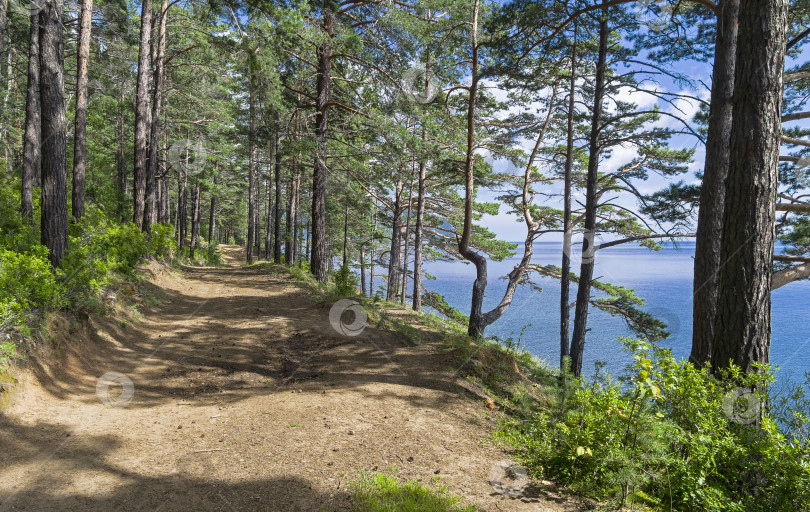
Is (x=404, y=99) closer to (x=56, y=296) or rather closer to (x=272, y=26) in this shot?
(x=272, y=26)

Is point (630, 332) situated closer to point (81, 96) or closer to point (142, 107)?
point (142, 107)

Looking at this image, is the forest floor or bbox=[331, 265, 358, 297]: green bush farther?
bbox=[331, 265, 358, 297]: green bush

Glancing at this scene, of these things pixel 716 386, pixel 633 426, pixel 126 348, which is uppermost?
pixel 716 386

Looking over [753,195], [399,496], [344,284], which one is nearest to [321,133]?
[344,284]

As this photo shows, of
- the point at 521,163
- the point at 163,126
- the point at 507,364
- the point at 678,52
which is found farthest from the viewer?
the point at 163,126

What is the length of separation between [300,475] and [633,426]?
278cm

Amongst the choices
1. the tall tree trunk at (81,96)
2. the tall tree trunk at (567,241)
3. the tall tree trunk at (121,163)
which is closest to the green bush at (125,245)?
the tall tree trunk at (81,96)

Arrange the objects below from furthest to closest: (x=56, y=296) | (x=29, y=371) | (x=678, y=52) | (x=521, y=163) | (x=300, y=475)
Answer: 1. (x=521, y=163)
2. (x=678, y=52)
3. (x=56, y=296)
4. (x=29, y=371)
5. (x=300, y=475)

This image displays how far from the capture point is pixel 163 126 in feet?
68.7

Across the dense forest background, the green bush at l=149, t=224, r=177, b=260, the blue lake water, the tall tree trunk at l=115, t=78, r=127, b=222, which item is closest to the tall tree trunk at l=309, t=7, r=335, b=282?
the dense forest background

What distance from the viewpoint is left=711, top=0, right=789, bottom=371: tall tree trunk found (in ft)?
13.2

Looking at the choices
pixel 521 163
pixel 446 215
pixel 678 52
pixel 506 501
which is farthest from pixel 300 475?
pixel 446 215

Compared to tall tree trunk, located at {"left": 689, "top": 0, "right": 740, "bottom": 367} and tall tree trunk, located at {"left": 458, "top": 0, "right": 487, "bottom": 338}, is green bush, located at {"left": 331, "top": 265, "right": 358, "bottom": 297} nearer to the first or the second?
tall tree trunk, located at {"left": 458, "top": 0, "right": 487, "bottom": 338}

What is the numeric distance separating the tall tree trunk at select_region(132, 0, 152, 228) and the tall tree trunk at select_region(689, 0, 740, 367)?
562 inches
